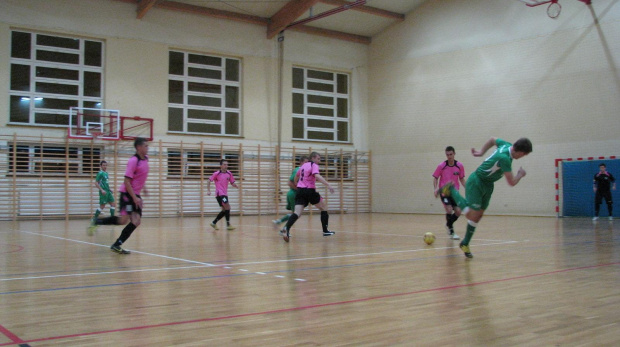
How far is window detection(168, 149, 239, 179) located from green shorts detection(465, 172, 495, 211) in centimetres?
1539

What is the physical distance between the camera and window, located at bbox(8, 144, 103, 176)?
19281mm

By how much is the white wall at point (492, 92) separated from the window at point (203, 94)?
7223 mm

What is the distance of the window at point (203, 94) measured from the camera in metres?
22.5

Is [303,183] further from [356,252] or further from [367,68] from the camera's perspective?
[367,68]

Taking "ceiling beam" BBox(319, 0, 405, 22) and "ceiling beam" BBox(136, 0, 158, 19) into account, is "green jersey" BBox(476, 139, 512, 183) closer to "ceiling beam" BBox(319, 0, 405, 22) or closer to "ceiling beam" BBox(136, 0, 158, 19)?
"ceiling beam" BBox(136, 0, 158, 19)

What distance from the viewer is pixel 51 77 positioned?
65.9ft

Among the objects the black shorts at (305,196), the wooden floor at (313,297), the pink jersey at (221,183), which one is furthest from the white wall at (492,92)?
the black shorts at (305,196)

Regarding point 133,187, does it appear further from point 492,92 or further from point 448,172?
point 492,92

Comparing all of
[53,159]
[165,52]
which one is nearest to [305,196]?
[53,159]

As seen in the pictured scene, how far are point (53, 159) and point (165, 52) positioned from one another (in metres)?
6.13

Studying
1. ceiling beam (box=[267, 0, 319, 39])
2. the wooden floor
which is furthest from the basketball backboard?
the wooden floor

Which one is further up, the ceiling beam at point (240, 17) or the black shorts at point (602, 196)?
the ceiling beam at point (240, 17)

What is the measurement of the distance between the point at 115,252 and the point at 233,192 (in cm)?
1521

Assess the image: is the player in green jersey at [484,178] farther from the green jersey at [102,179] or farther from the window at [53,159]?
the window at [53,159]
